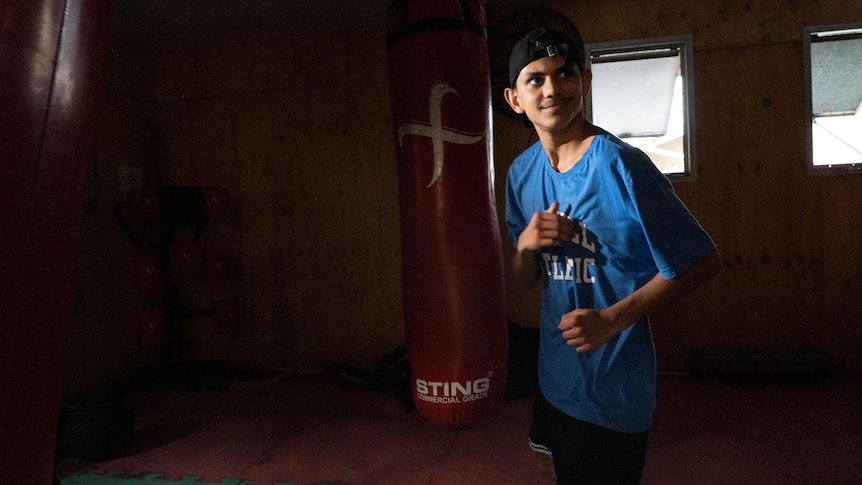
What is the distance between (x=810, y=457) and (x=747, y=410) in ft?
1.89

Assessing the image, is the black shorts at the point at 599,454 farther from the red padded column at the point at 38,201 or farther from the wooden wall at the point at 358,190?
the wooden wall at the point at 358,190

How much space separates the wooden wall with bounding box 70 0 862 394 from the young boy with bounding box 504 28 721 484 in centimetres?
235

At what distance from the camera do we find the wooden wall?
333 cm

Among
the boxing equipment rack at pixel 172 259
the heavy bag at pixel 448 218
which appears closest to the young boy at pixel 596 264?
the heavy bag at pixel 448 218

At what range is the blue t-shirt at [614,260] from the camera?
1.00 m

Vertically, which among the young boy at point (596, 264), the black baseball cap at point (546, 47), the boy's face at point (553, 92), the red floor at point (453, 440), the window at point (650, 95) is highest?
the window at point (650, 95)

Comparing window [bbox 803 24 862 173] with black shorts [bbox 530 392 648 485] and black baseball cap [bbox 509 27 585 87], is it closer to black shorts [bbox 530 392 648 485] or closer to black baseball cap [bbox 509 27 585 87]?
black baseball cap [bbox 509 27 585 87]

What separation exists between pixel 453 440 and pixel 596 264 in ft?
6.03

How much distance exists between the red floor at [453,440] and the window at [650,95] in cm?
163

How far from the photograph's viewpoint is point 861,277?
329cm

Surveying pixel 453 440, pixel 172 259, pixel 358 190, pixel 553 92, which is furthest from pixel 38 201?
pixel 358 190

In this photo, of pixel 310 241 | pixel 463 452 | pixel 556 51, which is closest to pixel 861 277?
pixel 463 452

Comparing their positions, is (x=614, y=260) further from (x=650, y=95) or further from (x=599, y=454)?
(x=650, y=95)

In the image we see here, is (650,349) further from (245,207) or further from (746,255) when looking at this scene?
(245,207)
